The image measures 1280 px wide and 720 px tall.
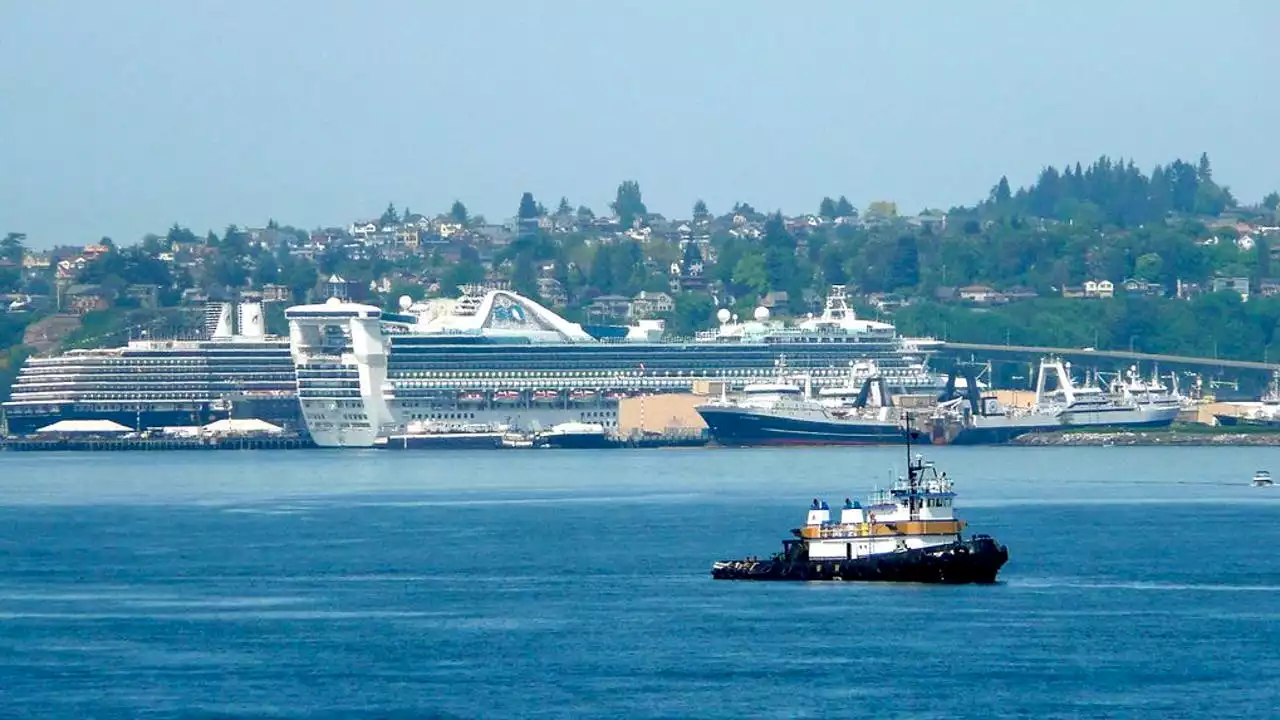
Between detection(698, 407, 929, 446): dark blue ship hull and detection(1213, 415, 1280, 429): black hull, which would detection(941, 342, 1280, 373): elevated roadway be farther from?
detection(698, 407, 929, 446): dark blue ship hull

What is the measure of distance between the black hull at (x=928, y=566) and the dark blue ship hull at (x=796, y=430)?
75.7 metres

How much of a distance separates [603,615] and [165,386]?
99.8 meters

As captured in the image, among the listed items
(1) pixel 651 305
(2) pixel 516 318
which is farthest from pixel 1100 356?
(1) pixel 651 305

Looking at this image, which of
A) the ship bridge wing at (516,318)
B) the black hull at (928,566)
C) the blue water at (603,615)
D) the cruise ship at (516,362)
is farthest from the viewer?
the ship bridge wing at (516,318)

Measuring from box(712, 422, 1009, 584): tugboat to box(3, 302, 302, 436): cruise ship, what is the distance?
93.6 metres

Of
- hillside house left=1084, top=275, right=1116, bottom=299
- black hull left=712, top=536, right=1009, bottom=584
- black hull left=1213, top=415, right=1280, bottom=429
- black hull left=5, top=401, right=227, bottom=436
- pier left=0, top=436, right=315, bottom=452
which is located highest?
hillside house left=1084, top=275, right=1116, bottom=299

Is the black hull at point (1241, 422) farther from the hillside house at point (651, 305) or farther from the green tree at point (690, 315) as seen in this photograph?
the hillside house at point (651, 305)

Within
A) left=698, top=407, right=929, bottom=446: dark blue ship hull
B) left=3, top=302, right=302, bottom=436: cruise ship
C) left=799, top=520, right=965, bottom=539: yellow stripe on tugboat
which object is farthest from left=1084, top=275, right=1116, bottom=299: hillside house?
left=799, top=520, right=965, bottom=539: yellow stripe on tugboat

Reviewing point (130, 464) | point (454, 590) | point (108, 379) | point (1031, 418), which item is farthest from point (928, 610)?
point (108, 379)

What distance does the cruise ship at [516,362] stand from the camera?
454 ft

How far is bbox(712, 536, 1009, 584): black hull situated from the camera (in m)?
49.1

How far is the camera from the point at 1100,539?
61.6m

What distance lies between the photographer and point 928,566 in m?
49.3

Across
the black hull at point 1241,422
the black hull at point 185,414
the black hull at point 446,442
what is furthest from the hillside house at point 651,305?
the black hull at point 1241,422
